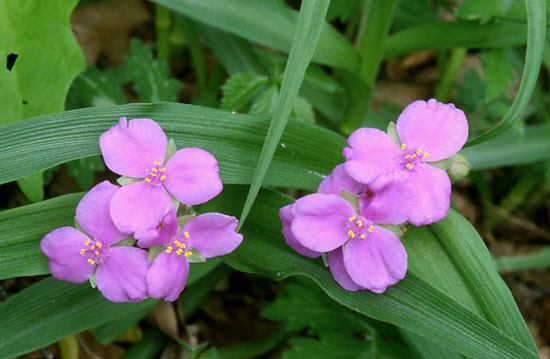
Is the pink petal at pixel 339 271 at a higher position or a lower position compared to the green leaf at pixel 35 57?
lower

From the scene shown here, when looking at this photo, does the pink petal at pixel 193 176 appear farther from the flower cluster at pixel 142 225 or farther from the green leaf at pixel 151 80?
the green leaf at pixel 151 80

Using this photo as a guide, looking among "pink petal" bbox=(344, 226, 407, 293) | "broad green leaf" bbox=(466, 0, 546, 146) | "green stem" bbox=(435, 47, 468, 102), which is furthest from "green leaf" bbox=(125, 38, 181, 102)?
"green stem" bbox=(435, 47, 468, 102)

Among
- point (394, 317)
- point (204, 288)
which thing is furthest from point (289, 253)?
point (204, 288)

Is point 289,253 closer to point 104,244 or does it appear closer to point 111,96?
point 104,244

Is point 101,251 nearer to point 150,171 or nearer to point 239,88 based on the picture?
point 150,171

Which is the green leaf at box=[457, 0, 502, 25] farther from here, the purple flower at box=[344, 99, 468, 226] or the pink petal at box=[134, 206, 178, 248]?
the pink petal at box=[134, 206, 178, 248]

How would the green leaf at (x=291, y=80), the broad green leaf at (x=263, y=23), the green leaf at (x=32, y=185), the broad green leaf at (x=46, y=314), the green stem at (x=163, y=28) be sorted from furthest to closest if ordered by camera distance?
1. the green stem at (x=163, y=28)
2. the broad green leaf at (x=263, y=23)
3. the green leaf at (x=32, y=185)
4. the broad green leaf at (x=46, y=314)
5. the green leaf at (x=291, y=80)

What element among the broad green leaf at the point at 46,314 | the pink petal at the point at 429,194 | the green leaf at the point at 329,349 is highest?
the pink petal at the point at 429,194

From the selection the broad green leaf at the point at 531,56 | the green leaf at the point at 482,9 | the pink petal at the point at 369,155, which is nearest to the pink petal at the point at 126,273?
the pink petal at the point at 369,155

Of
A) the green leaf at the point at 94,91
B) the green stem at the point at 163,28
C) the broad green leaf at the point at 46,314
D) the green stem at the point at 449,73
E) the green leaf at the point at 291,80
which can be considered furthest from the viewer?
the green stem at the point at 449,73
